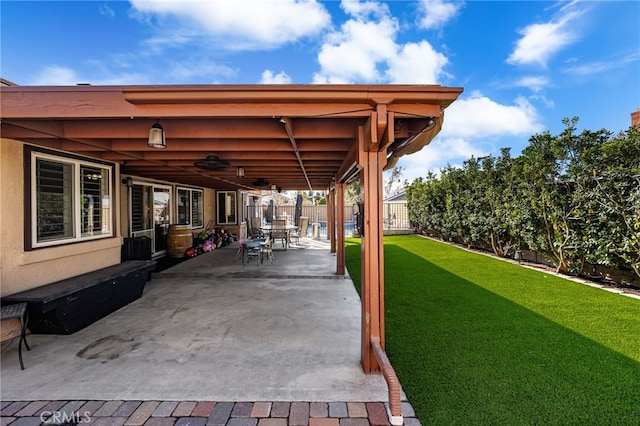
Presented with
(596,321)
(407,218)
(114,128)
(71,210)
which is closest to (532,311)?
(596,321)

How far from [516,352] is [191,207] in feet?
32.5

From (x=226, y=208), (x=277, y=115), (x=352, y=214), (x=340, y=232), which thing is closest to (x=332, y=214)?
(x=340, y=232)

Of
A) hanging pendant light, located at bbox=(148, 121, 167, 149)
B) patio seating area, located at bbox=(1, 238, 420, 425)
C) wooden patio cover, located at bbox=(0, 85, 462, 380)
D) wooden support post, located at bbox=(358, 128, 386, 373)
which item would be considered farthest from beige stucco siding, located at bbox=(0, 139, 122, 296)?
wooden support post, located at bbox=(358, 128, 386, 373)

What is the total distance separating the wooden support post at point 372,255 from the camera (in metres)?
2.67

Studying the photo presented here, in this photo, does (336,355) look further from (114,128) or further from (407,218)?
(407,218)

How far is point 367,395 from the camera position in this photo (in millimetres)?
2340

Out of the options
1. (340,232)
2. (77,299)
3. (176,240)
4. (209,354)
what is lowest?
(209,354)

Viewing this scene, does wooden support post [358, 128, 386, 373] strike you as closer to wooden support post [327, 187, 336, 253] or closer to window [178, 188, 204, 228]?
wooden support post [327, 187, 336, 253]

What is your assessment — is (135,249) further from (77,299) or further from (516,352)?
(516,352)

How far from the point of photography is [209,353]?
3020 mm

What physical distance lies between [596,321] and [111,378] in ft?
17.9

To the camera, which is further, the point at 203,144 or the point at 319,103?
the point at 203,144

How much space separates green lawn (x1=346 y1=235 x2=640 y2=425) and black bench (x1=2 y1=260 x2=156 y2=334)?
3.71 m

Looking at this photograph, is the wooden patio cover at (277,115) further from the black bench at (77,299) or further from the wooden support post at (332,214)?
the wooden support post at (332,214)
